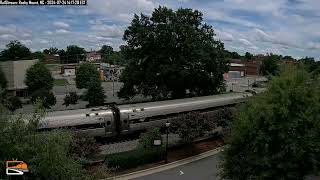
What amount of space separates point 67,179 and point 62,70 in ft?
497

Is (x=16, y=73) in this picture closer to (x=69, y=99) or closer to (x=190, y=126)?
(x=69, y=99)

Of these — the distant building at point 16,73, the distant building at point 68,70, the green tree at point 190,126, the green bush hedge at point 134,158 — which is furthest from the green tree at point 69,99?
the distant building at point 68,70

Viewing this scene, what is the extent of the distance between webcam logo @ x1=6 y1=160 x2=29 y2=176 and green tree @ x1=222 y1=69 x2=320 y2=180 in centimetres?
1216

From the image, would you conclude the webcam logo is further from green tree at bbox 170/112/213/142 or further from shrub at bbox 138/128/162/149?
green tree at bbox 170/112/213/142

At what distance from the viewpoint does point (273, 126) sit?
20.0 metres

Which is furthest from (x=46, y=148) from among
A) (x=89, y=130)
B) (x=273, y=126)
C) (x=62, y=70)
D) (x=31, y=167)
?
(x=62, y=70)

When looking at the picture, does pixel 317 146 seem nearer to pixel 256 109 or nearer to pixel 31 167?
pixel 256 109

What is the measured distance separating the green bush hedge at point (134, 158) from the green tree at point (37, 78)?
50.9 meters

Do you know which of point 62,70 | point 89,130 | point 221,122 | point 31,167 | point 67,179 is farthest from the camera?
point 62,70

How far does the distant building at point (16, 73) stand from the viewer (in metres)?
82.9

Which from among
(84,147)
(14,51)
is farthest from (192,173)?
(14,51)

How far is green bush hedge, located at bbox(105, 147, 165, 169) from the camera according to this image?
28875 millimetres

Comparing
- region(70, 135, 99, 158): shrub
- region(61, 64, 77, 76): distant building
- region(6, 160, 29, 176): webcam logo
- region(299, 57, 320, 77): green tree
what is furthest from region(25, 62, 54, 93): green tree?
region(61, 64, 77, 76): distant building

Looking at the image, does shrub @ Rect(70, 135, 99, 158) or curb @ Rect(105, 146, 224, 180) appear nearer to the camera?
shrub @ Rect(70, 135, 99, 158)
